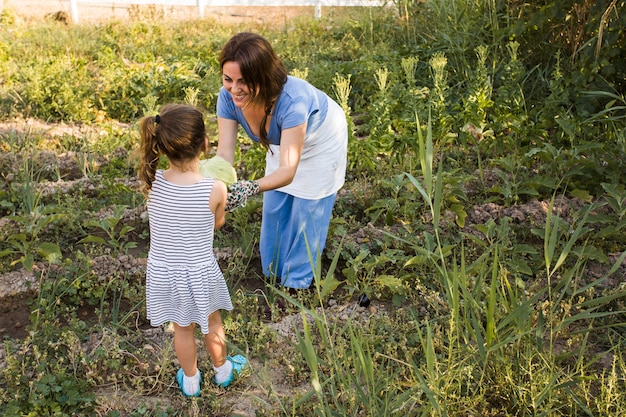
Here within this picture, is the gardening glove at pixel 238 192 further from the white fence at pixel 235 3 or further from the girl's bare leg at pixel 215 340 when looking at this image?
the white fence at pixel 235 3

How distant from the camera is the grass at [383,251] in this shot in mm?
2496

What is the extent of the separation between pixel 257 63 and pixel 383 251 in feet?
4.34

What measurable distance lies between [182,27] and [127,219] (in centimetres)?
515

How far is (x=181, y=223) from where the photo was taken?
8.23ft

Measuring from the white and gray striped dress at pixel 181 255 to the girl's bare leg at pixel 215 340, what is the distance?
0.10m

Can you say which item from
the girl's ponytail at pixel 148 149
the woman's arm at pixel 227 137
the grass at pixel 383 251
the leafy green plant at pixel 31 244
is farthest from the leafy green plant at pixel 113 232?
the girl's ponytail at pixel 148 149

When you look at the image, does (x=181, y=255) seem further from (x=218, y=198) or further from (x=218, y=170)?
(x=218, y=170)

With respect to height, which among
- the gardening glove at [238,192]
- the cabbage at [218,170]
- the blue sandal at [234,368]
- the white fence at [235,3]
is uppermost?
the cabbage at [218,170]

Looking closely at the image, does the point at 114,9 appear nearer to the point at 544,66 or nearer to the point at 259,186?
the point at 544,66

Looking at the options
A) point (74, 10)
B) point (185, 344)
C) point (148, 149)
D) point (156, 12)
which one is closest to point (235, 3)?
point (156, 12)

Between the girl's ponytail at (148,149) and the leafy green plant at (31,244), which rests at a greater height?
the girl's ponytail at (148,149)

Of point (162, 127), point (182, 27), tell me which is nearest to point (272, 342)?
point (162, 127)

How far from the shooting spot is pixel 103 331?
118 inches

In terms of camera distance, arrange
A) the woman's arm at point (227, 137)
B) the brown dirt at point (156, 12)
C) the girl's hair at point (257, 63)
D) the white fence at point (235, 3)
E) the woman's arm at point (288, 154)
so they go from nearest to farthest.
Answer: the girl's hair at point (257, 63), the woman's arm at point (288, 154), the woman's arm at point (227, 137), the brown dirt at point (156, 12), the white fence at point (235, 3)
